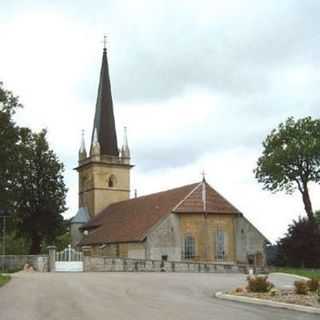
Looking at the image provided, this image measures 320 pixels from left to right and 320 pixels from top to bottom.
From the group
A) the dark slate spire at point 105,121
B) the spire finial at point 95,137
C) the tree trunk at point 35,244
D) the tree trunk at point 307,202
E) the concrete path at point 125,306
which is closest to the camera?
the concrete path at point 125,306

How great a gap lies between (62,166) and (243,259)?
1973cm

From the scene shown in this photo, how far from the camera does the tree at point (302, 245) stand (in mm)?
52625

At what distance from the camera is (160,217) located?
199 feet

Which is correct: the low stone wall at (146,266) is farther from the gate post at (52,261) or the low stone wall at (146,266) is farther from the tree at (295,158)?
the tree at (295,158)

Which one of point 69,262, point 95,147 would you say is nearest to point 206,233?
point 69,262

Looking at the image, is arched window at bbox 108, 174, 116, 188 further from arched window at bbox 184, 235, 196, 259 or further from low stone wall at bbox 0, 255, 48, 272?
low stone wall at bbox 0, 255, 48, 272

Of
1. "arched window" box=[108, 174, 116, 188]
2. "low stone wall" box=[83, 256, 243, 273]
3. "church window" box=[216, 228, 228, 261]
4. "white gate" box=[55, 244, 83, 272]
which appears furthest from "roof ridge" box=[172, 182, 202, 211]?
"arched window" box=[108, 174, 116, 188]

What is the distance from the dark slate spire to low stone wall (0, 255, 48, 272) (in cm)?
2581

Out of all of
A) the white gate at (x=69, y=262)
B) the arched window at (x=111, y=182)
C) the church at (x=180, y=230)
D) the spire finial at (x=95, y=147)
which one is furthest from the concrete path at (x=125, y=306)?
the arched window at (x=111, y=182)

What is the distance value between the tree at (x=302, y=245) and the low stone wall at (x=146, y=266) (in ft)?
15.5

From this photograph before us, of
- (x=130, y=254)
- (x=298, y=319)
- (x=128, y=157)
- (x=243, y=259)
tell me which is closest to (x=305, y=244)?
(x=243, y=259)

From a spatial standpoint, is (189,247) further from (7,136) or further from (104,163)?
(7,136)

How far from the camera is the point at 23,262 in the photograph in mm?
53125

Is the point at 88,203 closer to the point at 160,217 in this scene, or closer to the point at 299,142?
the point at 160,217
